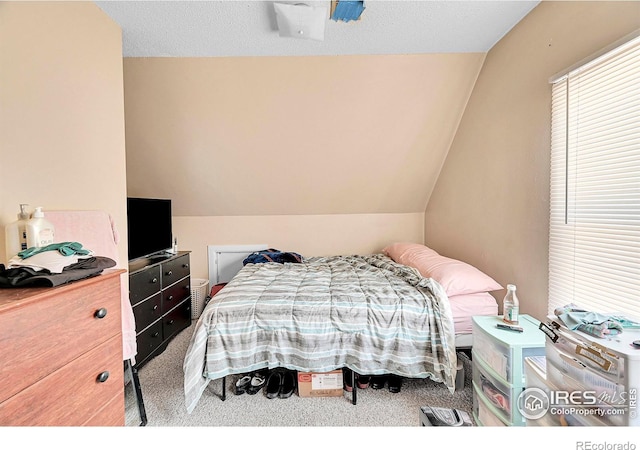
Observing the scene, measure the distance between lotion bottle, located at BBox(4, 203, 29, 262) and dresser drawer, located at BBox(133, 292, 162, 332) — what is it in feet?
3.66

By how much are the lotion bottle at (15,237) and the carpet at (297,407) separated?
4.12ft

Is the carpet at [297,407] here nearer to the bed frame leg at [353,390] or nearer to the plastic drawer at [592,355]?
the bed frame leg at [353,390]

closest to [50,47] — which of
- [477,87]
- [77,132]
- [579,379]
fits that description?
[77,132]

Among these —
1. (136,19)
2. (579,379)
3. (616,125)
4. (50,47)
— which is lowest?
(579,379)

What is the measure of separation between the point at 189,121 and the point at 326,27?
5.27 ft

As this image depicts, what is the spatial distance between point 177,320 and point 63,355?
1.97 m

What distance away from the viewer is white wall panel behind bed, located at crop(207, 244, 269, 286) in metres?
3.44

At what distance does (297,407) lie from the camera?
164 cm

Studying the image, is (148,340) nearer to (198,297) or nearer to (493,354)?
(198,297)

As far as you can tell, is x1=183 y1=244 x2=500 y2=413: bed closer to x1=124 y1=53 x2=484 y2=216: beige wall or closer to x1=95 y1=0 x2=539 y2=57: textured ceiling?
x1=124 y1=53 x2=484 y2=216: beige wall

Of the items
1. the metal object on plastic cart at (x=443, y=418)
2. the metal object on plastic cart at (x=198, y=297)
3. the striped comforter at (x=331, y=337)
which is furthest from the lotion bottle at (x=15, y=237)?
the metal object on plastic cart at (x=198, y=297)

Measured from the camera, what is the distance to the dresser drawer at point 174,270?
237cm

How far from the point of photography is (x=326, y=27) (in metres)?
1.80

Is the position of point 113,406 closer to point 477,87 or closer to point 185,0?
point 185,0
